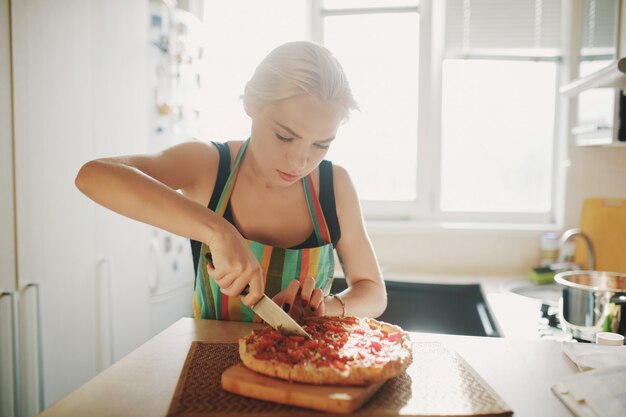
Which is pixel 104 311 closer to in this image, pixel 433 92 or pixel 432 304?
pixel 432 304

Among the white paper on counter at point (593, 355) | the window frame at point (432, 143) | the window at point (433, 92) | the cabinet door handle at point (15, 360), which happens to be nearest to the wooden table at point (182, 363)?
the white paper on counter at point (593, 355)

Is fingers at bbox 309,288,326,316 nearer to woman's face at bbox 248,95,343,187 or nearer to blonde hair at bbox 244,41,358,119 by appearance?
woman's face at bbox 248,95,343,187

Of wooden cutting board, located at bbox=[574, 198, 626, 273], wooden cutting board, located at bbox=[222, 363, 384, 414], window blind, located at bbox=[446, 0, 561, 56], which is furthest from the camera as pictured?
window blind, located at bbox=[446, 0, 561, 56]

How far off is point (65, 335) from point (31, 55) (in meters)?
0.89

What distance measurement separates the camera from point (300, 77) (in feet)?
3.41

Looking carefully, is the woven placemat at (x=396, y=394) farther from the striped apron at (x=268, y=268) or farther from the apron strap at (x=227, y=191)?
the apron strap at (x=227, y=191)

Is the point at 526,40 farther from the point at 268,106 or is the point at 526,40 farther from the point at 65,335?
the point at 65,335

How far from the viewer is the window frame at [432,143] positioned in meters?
2.71

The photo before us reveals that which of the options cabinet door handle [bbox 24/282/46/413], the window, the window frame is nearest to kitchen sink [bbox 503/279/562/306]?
the window frame

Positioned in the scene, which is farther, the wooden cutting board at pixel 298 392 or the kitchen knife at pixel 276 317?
the kitchen knife at pixel 276 317

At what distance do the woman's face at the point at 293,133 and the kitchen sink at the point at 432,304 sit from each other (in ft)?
4.31

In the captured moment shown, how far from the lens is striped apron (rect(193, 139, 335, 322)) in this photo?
1205 mm

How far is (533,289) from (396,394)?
1787mm

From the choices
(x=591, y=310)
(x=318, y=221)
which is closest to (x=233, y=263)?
(x=318, y=221)
